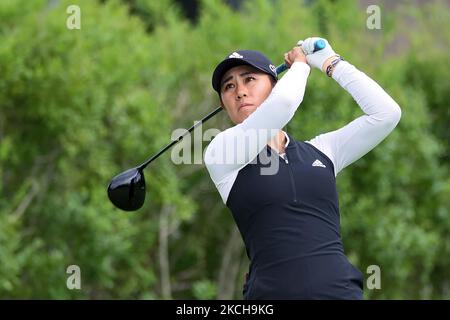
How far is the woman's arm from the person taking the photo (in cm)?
395

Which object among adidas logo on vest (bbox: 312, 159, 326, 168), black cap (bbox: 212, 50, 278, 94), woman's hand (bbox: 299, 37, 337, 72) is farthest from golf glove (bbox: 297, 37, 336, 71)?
adidas logo on vest (bbox: 312, 159, 326, 168)

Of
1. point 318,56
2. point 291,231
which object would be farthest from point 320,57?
point 291,231

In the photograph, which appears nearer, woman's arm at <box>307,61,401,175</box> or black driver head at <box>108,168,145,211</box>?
woman's arm at <box>307,61,401,175</box>

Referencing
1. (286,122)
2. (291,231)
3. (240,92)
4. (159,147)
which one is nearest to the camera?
(291,231)

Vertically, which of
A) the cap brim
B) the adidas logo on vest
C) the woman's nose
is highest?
the cap brim

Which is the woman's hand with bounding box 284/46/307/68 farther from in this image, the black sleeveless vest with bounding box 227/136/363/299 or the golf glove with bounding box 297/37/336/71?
the black sleeveless vest with bounding box 227/136/363/299

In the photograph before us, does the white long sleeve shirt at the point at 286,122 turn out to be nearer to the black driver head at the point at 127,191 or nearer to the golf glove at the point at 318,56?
the golf glove at the point at 318,56

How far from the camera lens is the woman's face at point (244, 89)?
395 centimetres

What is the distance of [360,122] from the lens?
402 centimetres

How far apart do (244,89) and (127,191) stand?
81cm

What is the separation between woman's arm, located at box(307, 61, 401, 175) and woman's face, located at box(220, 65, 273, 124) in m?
0.28

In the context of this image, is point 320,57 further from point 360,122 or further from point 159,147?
point 159,147

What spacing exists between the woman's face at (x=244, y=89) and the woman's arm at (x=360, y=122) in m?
0.28
